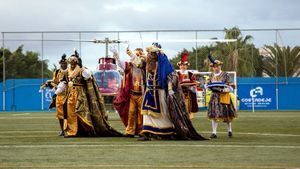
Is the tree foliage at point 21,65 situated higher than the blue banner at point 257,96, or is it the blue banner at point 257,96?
the tree foliage at point 21,65

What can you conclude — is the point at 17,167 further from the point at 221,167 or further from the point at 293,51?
the point at 293,51

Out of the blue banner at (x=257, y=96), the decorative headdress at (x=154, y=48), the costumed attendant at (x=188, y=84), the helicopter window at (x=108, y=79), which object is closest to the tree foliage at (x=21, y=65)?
the blue banner at (x=257, y=96)

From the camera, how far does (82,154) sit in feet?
42.2

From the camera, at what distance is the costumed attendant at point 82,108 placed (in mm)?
18594

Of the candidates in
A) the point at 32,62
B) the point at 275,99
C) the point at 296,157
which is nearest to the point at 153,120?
the point at 296,157

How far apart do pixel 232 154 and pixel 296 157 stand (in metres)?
1.13

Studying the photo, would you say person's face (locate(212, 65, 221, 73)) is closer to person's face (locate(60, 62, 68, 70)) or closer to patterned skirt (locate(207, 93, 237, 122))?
patterned skirt (locate(207, 93, 237, 122))

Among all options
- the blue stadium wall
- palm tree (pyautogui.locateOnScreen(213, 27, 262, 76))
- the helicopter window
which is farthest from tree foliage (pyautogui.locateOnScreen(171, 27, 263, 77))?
the helicopter window

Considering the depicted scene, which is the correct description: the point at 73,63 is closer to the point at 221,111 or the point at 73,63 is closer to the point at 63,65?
the point at 63,65

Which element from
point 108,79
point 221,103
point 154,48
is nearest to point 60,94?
point 154,48

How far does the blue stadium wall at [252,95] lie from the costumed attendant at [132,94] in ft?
87.6

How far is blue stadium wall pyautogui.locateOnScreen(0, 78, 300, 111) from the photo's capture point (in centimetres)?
4508

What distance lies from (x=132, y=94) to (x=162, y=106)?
1.72m

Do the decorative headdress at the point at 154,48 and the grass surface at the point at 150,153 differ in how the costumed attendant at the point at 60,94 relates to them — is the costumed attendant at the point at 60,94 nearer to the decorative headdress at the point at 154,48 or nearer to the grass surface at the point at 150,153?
the grass surface at the point at 150,153
